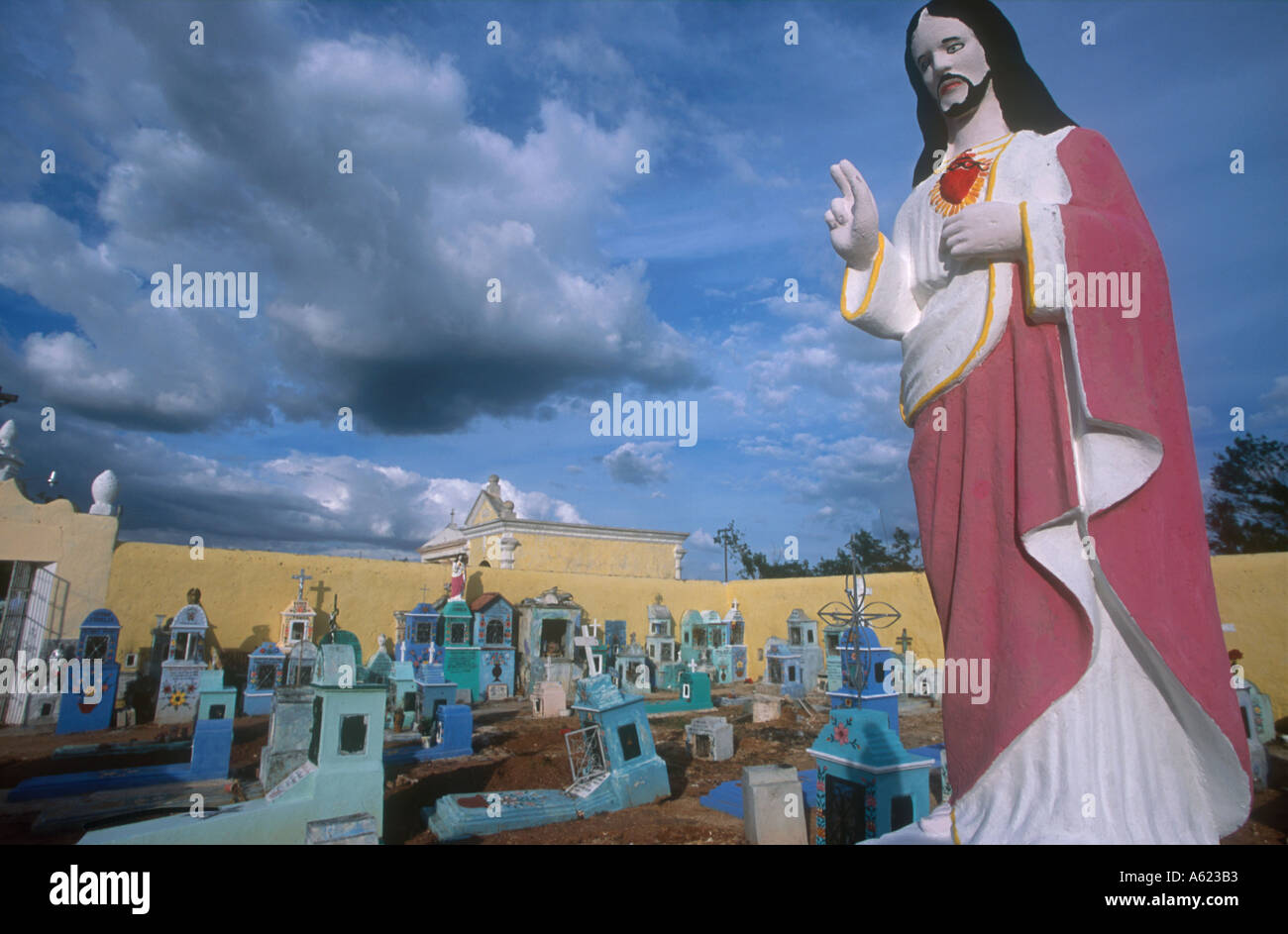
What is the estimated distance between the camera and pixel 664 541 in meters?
28.8

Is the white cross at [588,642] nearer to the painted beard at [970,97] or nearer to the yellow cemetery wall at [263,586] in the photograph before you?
the yellow cemetery wall at [263,586]

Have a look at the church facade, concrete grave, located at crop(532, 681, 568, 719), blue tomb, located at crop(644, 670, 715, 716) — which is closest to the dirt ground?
concrete grave, located at crop(532, 681, 568, 719)

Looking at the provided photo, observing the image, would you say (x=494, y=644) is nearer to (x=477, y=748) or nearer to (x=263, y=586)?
(x=263, y=586)

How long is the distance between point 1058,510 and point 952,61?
207 centimetres

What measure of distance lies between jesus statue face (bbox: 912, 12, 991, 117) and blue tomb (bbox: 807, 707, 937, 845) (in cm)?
371

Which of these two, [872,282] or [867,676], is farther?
[867,676]

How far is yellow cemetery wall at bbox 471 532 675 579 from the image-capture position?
84.5ft

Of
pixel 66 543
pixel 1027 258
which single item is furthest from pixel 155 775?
pixel 1027 258

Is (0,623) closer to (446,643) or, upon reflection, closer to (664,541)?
(446,643)

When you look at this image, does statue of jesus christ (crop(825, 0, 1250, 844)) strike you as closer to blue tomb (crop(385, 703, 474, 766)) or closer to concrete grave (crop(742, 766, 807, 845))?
concrete grave (crop(742, 766, 807, 845))

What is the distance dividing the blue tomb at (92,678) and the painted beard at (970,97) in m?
14.4

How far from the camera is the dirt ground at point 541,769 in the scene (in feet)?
20.6

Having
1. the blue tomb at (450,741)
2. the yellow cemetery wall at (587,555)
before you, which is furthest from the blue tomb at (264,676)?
the yellow cemetery wall at (587,555)

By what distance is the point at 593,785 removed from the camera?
7234 mm
